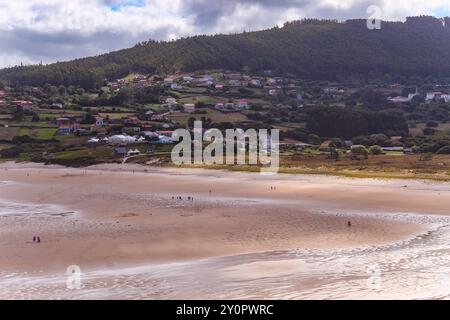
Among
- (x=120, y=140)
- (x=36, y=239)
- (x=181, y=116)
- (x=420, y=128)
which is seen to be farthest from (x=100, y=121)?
(x=36, y=239)

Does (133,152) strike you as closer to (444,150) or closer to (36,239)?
(444,150)

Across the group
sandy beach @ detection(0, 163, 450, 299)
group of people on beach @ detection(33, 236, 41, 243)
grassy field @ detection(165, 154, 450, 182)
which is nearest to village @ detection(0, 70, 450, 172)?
grassy field @ detection(165, 154, 450, 182)

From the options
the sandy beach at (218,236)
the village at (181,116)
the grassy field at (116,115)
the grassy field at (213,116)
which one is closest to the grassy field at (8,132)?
the village at (181,116)

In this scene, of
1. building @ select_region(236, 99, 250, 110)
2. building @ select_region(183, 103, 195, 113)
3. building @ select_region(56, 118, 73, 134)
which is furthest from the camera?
building @ select_region(236, 99, 250, 110)

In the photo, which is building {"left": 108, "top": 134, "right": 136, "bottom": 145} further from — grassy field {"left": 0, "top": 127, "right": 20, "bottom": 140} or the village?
grassy field {"left": 0, "top": 127, "right": 20, "bottom": 140}

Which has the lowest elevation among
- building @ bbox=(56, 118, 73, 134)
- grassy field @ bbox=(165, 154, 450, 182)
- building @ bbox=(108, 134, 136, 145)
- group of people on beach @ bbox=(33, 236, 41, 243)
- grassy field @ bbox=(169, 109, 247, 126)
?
group of people on beach @ bbox=(33, 236, 41, 243)

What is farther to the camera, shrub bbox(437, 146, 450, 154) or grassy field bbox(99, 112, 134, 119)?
grassy field bbox(99, 112, 134, 119)
